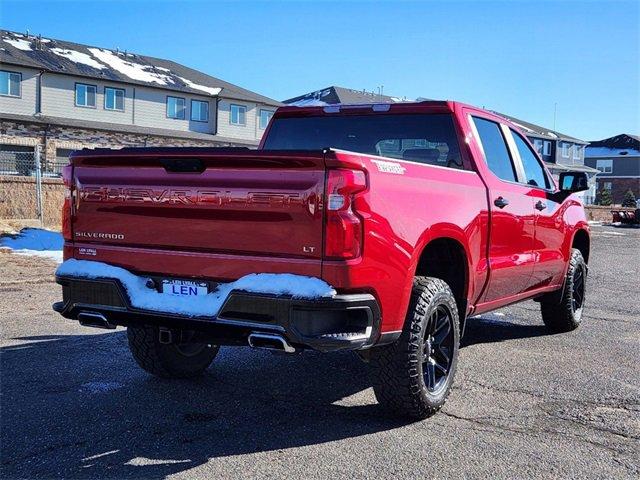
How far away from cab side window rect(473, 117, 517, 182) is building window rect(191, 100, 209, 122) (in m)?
36.3

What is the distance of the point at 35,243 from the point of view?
1345 centimetres

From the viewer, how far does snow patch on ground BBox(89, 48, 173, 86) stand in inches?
1511

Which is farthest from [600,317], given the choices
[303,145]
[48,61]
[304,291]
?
[48,61]

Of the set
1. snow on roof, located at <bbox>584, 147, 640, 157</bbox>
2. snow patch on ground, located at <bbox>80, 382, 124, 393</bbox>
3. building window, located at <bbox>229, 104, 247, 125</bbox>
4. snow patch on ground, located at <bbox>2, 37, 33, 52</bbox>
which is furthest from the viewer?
snow on roof, located at <bbox>584, 147, 640, 157</bbox>

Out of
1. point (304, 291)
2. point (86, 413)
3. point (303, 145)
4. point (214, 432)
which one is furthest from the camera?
point (303, 145)

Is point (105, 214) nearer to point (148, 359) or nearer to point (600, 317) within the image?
point (148, 359)

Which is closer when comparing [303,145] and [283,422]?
[283,422]

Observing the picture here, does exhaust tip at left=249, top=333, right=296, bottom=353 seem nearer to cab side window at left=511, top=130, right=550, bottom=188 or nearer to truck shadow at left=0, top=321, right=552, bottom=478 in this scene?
truck shadow at left=0, top=321, right=552, bottom=478

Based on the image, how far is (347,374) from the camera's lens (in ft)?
17.3

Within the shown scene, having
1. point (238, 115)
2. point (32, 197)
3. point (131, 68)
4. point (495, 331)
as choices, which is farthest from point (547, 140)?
point (495, 331)

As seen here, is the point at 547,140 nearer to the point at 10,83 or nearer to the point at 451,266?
the point at 10,83

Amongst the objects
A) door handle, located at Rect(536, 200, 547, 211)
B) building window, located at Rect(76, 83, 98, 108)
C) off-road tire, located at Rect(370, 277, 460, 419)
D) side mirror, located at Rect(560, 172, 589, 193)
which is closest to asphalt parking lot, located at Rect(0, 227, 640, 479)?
off-road tire, located at Rect(370, 277, 460, 419)

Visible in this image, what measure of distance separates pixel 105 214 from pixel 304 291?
1464 mm

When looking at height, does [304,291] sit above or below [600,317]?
above
